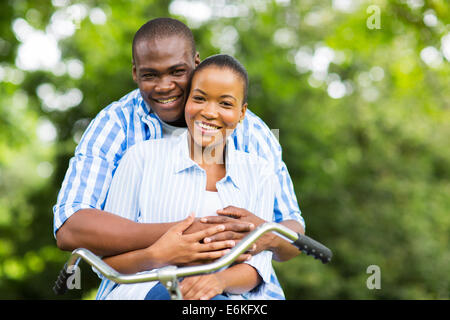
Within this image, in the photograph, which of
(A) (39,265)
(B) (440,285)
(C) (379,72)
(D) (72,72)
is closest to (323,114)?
(C) (379,72)

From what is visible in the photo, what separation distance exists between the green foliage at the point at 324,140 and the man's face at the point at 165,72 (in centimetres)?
663

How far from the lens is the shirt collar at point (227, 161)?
7.70 ft

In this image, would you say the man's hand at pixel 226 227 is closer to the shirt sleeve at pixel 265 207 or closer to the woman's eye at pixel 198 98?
the shirt sleeve at pixel 265 207

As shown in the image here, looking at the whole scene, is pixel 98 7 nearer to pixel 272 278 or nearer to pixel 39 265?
pixel 272 278

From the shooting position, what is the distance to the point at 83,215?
224cm

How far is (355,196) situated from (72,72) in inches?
282

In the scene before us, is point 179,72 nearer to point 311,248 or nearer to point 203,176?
point 203,176

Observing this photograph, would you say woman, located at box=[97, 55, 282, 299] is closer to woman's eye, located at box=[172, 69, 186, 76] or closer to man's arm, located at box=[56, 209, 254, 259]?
man's arm, located at box=[56, 209, 254, 259]

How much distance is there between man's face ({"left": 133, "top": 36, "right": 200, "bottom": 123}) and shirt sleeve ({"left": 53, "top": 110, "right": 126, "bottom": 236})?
227 millimetres

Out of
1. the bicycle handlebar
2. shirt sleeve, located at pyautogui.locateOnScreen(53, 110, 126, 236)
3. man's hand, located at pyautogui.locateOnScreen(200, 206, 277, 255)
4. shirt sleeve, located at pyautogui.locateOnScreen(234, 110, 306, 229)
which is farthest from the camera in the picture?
shirt sleeve, located at pyautogui.locateOnScreen(234, 110, 306, 229)

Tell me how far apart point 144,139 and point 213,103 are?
1.93 ft

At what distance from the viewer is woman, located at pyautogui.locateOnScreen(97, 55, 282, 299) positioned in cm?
228

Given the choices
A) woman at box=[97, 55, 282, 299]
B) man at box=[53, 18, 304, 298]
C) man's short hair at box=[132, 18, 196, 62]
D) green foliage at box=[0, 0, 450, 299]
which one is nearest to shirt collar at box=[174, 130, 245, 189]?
woman at box=[97, 55, 282, 299]

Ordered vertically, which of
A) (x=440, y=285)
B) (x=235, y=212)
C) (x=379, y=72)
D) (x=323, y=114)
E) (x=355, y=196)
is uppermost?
(x=379, y=72)
